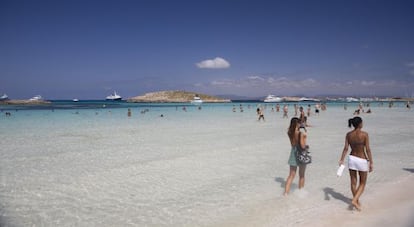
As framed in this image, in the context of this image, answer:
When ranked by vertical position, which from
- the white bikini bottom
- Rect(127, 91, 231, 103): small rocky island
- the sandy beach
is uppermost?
Rect(127, 91, 231, 103): small rocky island

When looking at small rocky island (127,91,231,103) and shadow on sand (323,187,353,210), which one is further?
small rocky island (127,91,231,103)

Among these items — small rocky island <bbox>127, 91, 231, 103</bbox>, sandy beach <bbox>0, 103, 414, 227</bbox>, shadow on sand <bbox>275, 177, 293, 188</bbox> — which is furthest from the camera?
small rocky island <bbox>127, 91, 231, 103</bbox>

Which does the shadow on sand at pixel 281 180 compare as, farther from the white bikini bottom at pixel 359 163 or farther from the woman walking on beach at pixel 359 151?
the white bikini bottom at pixel 359 163

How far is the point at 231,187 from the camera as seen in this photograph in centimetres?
870

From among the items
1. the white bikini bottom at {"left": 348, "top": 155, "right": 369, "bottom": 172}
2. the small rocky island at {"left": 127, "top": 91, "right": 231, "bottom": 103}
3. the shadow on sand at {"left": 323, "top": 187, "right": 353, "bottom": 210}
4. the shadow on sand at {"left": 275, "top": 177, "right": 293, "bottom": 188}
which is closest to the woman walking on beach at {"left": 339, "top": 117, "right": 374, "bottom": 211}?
the white bikini bottom at {"left": 348, "top": 155, "right": 369, "bottom": 172}

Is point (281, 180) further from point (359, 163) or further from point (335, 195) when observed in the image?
point (359, 163)

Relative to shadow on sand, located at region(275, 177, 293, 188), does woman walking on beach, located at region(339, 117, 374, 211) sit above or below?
above

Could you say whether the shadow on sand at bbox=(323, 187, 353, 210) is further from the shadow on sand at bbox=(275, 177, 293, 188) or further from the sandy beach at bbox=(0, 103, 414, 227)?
the shadow on sand at bbox=(275, 177, 293, 188)

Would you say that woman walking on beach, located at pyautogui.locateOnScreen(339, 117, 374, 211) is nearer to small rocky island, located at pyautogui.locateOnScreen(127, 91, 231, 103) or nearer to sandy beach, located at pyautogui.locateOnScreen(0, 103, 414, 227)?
sandy beach, located at pyautogui.locateOnScreen(0, 103, 414, 227)

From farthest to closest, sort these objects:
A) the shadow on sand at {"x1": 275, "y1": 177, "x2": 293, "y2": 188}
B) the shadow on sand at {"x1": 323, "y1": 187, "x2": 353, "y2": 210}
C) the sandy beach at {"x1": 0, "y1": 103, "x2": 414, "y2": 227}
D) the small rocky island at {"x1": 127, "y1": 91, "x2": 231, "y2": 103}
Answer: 1. the small rocky island at {"x1": 127, "y1": 91, "x2": 231, "y2": 103}
2. the shadow on sand at {"x1": 275, "y1": 177, "x2": 293, "y2": 188}
3. the shadow on sand at {"x1": 323, "y1": 187, "x2": 353, "y2": 210}
4. the sandy beach at {"x1": 0, "y1": 103, "x2": 414, "y2": 227}

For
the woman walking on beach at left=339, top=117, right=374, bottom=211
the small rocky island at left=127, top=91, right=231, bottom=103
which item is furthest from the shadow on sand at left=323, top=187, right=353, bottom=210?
the small rocky island at left=127, top=91, right=231, bottom=103

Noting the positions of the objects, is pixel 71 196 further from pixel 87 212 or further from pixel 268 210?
pixel 268 210

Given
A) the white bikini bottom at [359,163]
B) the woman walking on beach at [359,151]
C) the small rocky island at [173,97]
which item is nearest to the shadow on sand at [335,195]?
the woman walking on beach at [359,151]

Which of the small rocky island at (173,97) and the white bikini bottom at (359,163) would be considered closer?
the white bikini bottom at (359,163)
